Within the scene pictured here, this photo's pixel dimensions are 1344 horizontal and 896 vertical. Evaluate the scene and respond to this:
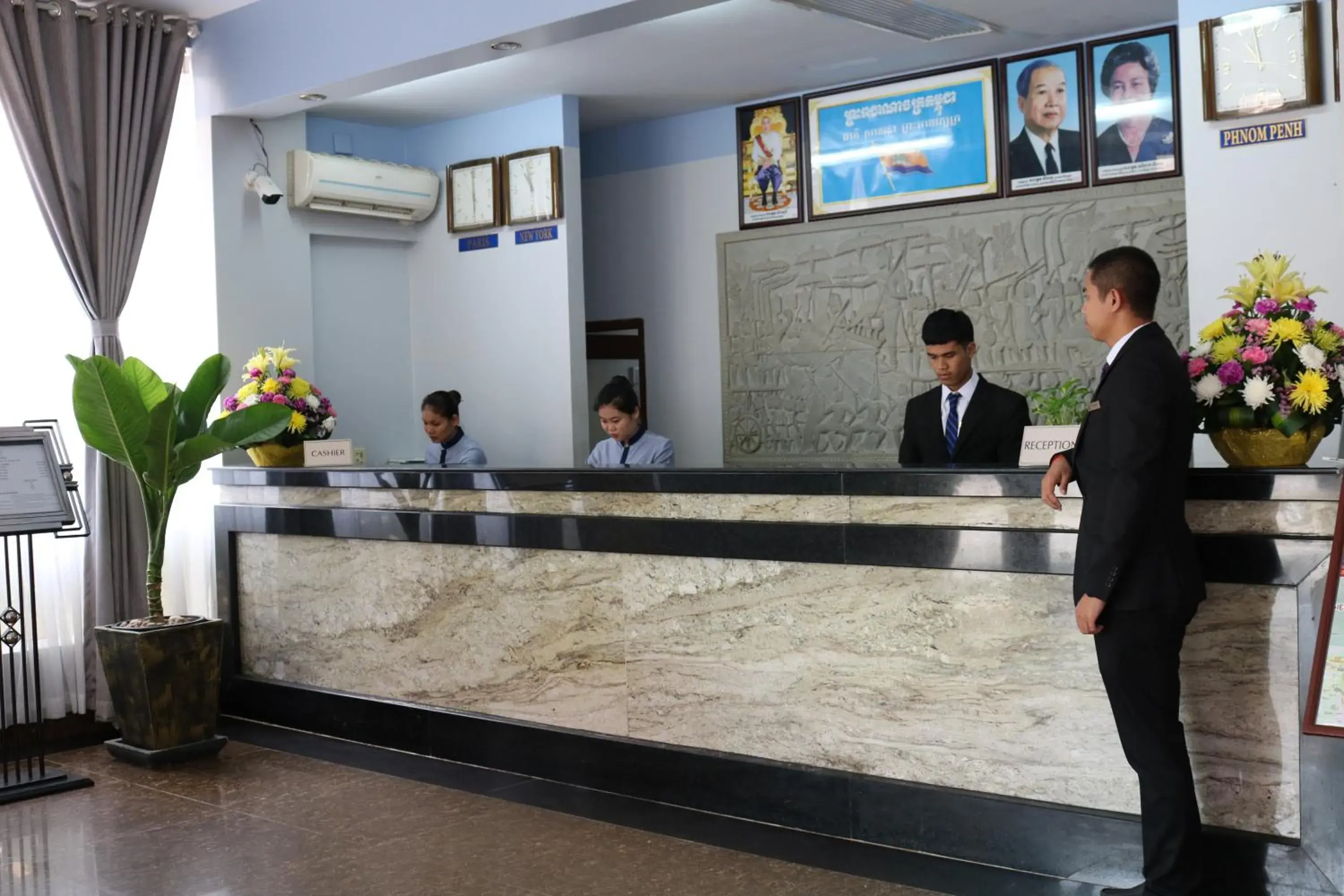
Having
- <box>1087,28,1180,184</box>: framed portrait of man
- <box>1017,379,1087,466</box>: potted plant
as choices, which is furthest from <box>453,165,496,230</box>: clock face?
<box>1017,379,1087,466</box>: potted plant

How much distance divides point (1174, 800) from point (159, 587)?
162 inches

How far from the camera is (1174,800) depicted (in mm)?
3115

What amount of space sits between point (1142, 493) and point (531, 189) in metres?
4.87

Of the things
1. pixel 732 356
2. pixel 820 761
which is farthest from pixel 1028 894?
pixel 732 356

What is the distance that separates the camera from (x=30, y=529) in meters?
5.02

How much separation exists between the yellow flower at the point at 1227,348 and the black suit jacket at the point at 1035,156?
3071mm

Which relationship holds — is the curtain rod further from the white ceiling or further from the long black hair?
the long black hair

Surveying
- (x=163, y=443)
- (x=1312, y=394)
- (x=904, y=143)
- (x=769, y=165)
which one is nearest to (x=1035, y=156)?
(x=904, y=143)

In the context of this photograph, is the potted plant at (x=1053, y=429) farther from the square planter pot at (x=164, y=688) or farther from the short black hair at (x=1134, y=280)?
the square planter pot at (x=164, y=688)

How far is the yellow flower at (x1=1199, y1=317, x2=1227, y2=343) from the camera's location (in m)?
3.42

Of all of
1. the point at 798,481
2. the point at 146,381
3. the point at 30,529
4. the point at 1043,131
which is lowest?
the point at 30,529

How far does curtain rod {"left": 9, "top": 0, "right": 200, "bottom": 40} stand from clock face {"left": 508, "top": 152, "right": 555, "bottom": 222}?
71.2 inches

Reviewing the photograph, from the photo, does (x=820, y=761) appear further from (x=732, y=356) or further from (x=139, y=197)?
(x=139, y=197)

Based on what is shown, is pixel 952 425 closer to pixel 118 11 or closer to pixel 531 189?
pixel 531 189
